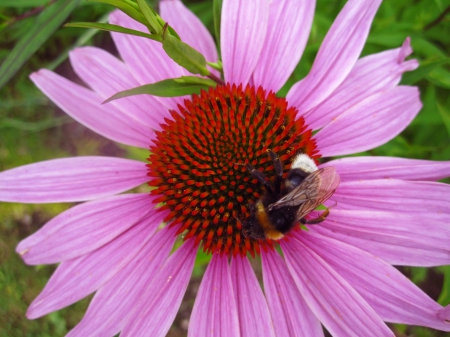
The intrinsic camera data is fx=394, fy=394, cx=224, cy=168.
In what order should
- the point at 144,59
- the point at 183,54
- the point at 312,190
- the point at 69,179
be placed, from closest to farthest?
the point at 183,54 → the point at 312,190 → the point at 69,179 → the point at 144,59

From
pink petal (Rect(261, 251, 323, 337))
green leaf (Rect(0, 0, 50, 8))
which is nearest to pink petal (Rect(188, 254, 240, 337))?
pink petal (Rect(261, 251, 323, 337))

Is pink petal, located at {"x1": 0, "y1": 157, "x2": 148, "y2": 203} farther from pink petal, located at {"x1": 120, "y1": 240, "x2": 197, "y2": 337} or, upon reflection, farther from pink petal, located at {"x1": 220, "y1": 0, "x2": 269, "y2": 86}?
pink petal, located at {"x1": 220, "y1": 0, "x2": 269, "y2": 86}

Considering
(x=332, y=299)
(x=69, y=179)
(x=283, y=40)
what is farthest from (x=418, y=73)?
(x=69, y=179)

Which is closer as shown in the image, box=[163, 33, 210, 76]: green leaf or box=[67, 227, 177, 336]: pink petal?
box=[163, 33, 210, 76]: green leaf

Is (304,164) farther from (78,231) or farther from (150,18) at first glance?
(78,231)

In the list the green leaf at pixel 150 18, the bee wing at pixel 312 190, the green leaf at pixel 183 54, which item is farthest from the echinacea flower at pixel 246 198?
the green leaf at pixel 150 18
